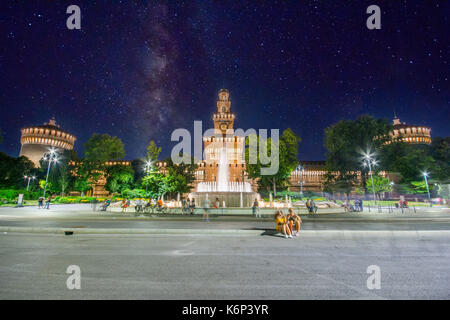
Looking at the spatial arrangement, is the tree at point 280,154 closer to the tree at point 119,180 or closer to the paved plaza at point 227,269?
the tree at point 119,180

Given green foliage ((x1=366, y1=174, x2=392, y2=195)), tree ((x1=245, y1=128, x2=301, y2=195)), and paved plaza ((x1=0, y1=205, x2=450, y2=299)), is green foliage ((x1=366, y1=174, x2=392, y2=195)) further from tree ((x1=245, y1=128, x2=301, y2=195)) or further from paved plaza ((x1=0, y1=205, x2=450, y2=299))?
paved plaza ((x1=0, y1=205, x2=450, y2=299))

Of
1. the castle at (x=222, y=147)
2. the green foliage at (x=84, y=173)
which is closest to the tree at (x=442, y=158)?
the castle at (x=222, y=147)

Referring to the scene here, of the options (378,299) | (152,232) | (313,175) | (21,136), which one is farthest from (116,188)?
(21,136)

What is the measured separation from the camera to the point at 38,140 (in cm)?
10625

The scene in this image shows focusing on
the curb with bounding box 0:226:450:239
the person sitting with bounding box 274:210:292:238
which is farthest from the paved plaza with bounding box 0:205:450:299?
the curb with bounding box 0:226:450:239

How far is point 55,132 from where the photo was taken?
4417 inches

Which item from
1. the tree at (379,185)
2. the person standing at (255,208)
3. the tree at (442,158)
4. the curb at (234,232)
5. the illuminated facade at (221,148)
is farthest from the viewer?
the illuminated facade at (221,148)

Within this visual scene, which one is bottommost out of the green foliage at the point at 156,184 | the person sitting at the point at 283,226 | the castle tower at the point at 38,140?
the person sitting at the point at 283,226

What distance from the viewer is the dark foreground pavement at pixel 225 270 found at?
4.25m

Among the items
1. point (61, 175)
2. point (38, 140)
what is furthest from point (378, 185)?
point (38, 140)

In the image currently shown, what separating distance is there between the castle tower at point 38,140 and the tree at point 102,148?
56723 millimetres

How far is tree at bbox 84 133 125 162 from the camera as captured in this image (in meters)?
65.1

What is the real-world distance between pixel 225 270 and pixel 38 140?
138 meters
